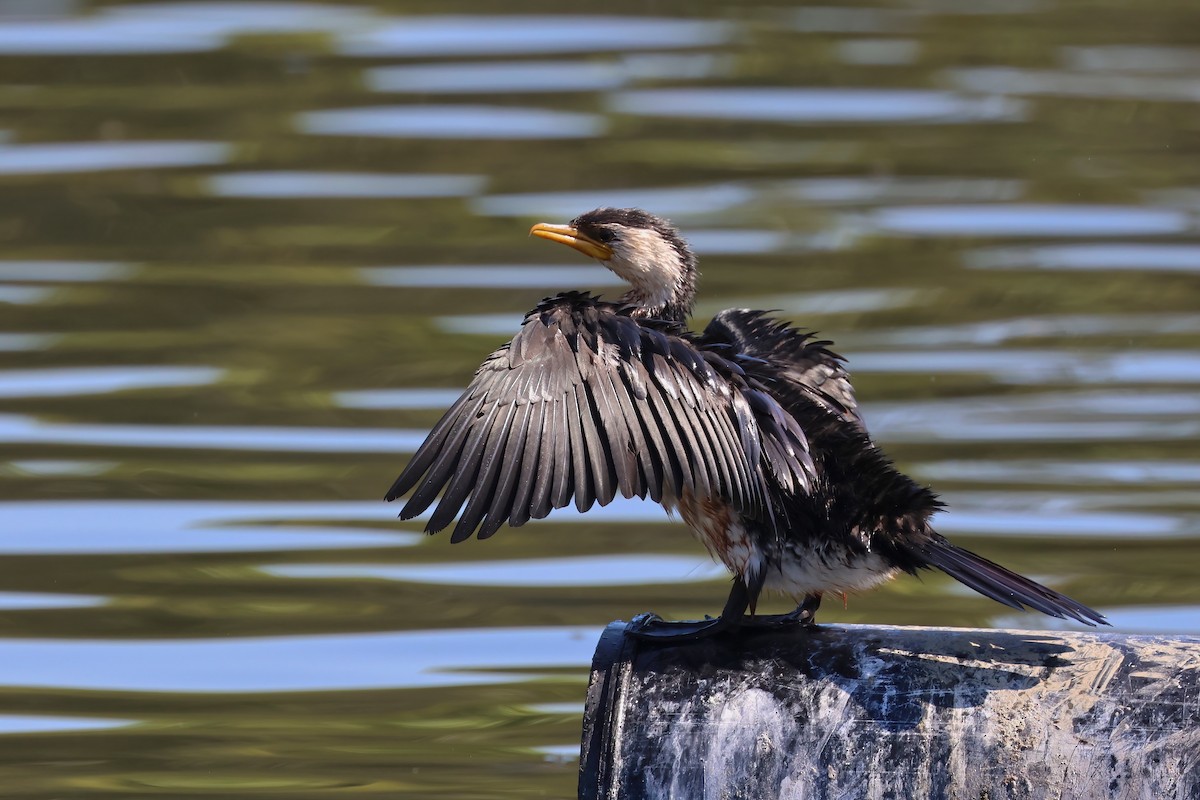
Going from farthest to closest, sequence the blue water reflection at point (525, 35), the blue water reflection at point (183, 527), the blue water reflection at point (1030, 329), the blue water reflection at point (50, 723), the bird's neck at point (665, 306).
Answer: the blue water reflection at point (525, 35)
the blue water reflection at point (1030, 329)
the blue water reflection at point (183, 527)
the blue water reflection at point (50, 723)
the bird's neck at point (665, 306)

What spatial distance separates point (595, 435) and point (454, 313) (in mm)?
4801

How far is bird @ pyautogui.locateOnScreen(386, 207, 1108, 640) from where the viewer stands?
364 cm

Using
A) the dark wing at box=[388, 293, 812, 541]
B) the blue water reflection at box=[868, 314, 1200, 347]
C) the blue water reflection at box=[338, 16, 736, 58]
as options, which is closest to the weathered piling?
the dark wing at box=[388, 293, 812, 541]

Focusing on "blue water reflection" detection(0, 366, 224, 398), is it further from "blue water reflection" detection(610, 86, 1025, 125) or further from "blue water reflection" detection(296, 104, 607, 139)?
"blue water reflection" detection(610, 86, 1025, 125)

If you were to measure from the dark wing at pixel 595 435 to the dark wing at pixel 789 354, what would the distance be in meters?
0.34

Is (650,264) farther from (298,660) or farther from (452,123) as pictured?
(452,123)

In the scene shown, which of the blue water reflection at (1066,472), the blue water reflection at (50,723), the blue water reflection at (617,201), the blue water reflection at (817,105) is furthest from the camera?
the blue water reflection at (817,105)

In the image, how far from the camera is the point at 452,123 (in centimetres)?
1086

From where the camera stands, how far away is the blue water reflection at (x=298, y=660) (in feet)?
18.4

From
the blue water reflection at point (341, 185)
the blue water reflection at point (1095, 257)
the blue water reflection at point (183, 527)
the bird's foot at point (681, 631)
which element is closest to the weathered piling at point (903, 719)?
the bird's foot at point (681, 631)

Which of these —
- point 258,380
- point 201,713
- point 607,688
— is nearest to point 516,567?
point 201,713

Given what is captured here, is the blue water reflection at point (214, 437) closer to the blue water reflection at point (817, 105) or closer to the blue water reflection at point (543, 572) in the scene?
the blue water reflection at point (543, 572)

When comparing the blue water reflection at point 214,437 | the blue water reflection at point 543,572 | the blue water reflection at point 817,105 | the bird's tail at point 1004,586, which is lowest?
the bird's tail at point 1004,586

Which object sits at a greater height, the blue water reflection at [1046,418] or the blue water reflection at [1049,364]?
the blue water reflection at [1049,364]
